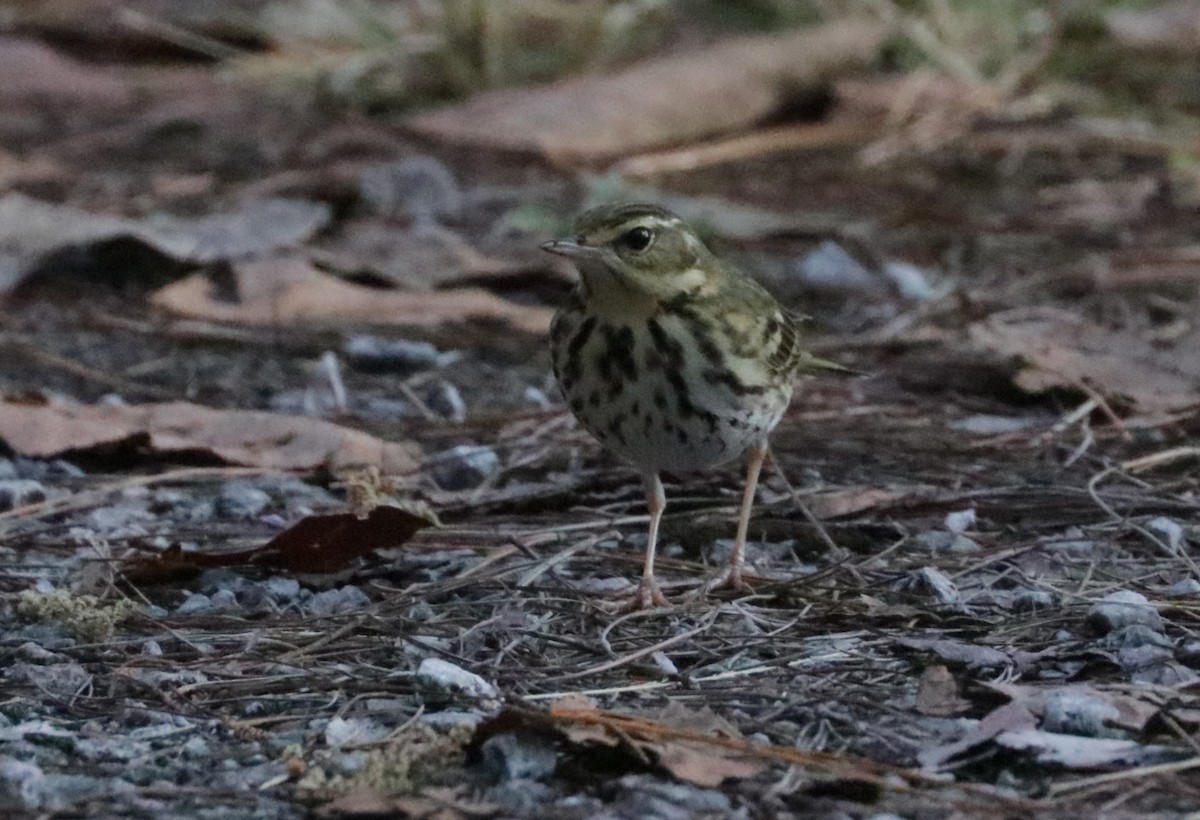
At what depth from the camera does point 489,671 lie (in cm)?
350

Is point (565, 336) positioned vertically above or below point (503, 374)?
above

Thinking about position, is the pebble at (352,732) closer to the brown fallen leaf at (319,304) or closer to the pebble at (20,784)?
the pebble at (20,784)

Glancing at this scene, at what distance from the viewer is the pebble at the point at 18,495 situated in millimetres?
4723

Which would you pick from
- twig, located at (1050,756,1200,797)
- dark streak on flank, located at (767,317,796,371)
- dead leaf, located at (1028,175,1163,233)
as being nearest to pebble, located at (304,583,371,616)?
dark streak on flank, located at (767,317,796,371)

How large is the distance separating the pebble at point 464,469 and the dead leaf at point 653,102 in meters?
4.07

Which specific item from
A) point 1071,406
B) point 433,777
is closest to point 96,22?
point 1071,406

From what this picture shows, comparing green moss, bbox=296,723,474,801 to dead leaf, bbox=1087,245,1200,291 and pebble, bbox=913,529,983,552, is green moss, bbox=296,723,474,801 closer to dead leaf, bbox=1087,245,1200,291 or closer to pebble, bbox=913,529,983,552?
pebble, bbox=913,529,983,552

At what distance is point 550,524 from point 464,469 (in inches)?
19.8

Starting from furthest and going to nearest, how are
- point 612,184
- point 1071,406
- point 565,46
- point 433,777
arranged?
point 565,46, point 612,184, point 1071,406, point 433,777

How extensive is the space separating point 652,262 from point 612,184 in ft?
12.2

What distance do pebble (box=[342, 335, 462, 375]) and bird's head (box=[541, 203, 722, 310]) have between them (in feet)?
6.76

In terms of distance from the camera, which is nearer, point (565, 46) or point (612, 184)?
point (612, 184)

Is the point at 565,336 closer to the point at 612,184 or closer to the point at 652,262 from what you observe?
the point at 652,262

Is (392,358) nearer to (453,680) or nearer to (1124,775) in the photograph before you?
(453,680)
